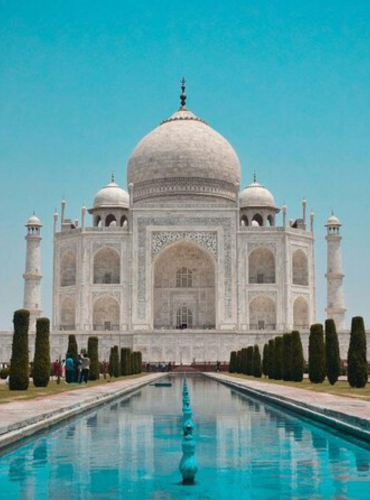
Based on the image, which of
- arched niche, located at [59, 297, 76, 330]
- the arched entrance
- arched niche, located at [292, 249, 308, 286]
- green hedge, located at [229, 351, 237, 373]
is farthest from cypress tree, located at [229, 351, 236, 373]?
arched niche, located at [59, 297, 76, 330]

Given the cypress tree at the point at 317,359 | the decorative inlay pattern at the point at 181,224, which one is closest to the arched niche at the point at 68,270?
the decorative inlay pattern at the point at 181,224

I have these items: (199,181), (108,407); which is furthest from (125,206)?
(108,407)

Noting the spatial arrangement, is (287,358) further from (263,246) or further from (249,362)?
(263,246)

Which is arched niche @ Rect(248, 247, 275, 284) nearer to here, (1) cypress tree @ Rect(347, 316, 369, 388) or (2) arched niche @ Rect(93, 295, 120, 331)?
(2) arched niche @ Rect(93, 295, 120, 331)

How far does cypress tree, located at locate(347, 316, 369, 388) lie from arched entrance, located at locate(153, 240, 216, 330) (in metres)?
21.3

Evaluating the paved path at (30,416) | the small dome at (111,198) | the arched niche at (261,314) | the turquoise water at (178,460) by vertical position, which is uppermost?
the small dome at (111,198)

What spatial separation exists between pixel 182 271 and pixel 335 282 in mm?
7714

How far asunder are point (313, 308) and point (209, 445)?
3172 centimetres

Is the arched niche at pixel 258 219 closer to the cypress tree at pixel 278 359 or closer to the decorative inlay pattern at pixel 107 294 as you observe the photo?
the decorative inlay pattern at pixel 107 294

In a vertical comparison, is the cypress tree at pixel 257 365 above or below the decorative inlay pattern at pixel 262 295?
below

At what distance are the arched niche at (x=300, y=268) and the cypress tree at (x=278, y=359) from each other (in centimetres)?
1612

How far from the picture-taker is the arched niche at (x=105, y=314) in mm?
36406

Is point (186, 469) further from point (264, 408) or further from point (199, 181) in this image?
point (199, 181)

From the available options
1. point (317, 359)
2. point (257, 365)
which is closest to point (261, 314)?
point (257, 365)
